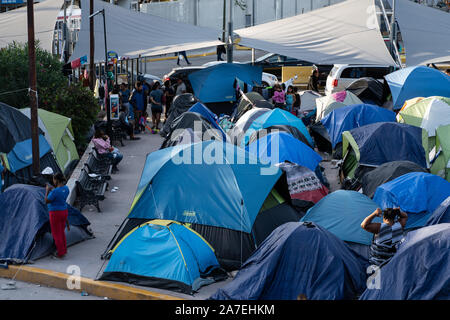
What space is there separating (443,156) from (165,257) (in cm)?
813

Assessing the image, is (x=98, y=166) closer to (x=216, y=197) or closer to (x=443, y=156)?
(x=216, y=197)

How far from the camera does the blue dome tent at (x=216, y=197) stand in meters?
11.2

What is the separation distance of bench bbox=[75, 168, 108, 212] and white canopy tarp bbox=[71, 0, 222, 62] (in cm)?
725

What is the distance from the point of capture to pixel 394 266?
8898 mm

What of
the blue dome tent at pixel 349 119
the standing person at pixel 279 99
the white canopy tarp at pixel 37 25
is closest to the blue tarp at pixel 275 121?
the blue dome tent at pixel 349 119

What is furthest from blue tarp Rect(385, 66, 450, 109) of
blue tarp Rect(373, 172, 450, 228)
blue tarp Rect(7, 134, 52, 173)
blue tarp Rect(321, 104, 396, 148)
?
blue tarp Rect(7, 134, 52, 173)

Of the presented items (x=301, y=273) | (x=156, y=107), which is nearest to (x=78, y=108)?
(x=156, y=107)

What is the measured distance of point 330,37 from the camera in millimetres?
23688

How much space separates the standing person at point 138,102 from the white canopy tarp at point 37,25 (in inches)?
127

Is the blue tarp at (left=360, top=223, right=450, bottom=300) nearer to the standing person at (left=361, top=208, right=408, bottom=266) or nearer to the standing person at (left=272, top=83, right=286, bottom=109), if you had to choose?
the standing person at (left=361, top=208, right=408, bottom=266)
